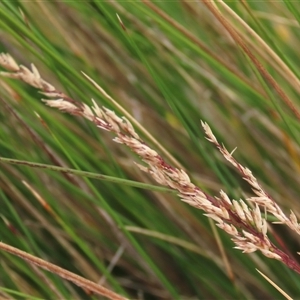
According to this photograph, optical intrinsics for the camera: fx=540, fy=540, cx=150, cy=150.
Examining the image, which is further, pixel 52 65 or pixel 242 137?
pixel 242 137

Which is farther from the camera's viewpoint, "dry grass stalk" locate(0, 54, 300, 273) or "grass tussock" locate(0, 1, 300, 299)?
"grass tussock" locate(0, 1, 300, 299)

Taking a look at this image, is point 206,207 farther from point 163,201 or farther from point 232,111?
point 232,111

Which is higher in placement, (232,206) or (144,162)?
(232,206)

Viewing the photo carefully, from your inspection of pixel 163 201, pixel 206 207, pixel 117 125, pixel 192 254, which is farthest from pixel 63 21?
pixel 206 207

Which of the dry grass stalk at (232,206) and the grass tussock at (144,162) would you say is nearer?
the dry grass stalk at (232,206)

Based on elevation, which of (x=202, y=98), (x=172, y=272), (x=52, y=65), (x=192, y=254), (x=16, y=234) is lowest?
(x=172, y=272)

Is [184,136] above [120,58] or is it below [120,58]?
below

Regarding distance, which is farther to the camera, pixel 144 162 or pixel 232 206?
pixel 144 162

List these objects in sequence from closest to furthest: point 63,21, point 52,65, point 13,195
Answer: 1. point 52,65
2. point 13,195
3. point 63,21
